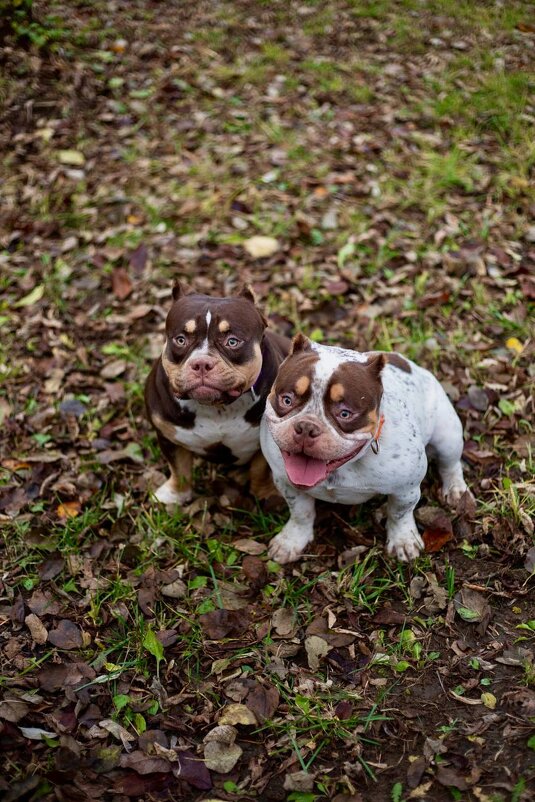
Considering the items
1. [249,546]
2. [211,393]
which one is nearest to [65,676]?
[249,546]

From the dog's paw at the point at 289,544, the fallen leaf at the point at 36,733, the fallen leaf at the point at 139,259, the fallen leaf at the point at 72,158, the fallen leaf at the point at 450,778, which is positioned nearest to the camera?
the fallen leaf at the point at 450,778

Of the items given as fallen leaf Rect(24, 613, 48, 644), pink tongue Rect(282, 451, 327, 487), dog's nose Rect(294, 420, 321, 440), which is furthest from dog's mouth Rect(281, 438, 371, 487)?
fallen leaf Rect(24, 613, 48, 644)

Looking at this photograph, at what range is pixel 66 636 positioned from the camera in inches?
141

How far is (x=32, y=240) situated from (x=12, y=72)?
2.08 metres

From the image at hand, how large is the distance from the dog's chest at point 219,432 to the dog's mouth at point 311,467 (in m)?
0.58

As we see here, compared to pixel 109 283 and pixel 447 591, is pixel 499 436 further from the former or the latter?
pixel 109 283

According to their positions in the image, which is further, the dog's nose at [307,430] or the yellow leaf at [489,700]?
the yellow leaf at [489,700]

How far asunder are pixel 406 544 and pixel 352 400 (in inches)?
44.3

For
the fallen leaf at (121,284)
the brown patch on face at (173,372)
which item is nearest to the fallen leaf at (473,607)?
the brown patch on face at (173,372)

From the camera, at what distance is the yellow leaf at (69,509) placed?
165 inches

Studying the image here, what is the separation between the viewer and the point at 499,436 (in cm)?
443

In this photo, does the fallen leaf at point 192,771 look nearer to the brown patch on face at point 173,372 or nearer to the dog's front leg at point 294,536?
the dog's front leg at point 294,536

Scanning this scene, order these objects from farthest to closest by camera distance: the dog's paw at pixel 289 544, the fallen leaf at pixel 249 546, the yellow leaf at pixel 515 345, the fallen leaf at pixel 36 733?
the yellow leaf at pixel 515 345 → the fallen leaf at pixel 249 546 → the dog's paw at pixel 289 544 → the fallen leaf at pixel 36 733

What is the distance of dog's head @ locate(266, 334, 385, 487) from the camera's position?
2988 mm
